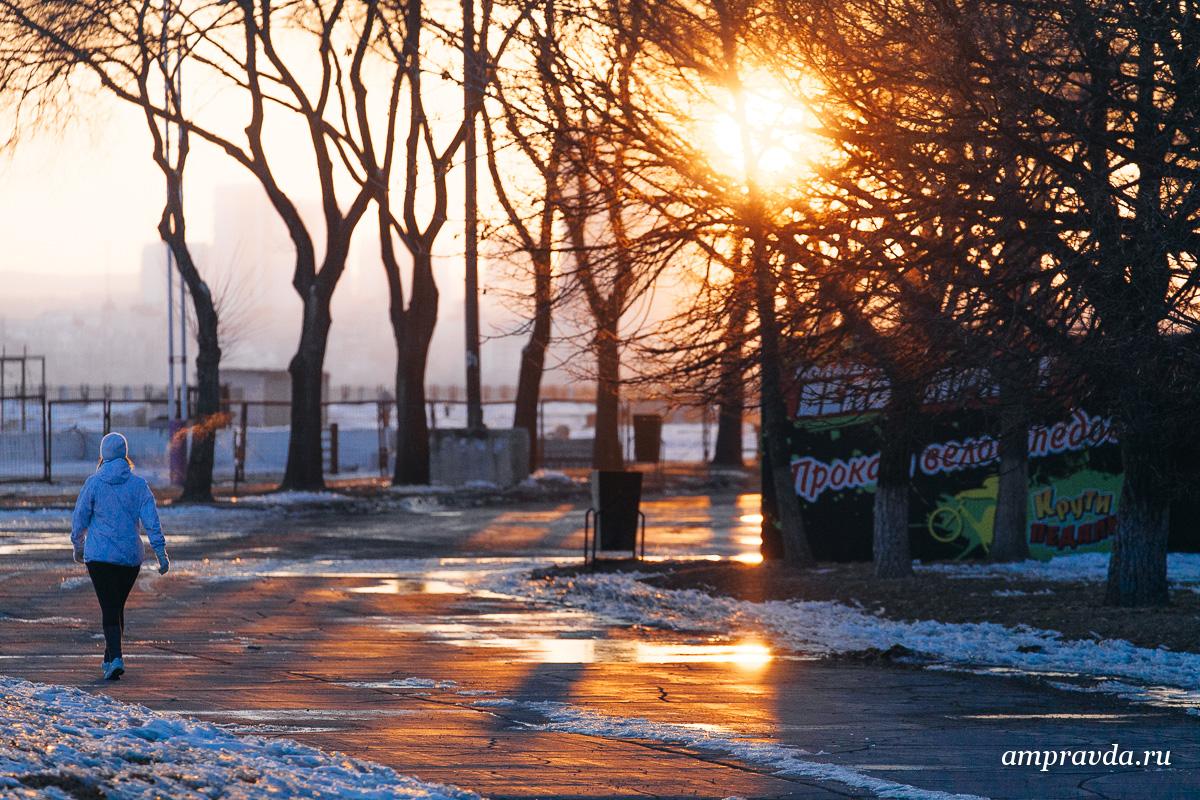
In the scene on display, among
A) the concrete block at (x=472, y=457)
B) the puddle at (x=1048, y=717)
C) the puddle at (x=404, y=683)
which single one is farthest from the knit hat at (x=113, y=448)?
the concrete block at (x=472, y=457)

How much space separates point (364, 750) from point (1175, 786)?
154 inches

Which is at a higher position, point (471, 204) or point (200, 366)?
point (471, 204)

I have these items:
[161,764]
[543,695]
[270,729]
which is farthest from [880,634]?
[161,764]

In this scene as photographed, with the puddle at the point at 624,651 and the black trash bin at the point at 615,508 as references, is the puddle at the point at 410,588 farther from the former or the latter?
the puddle at the point at 624,651

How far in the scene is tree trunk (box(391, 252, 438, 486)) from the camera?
128 ft

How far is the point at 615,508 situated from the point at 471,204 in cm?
446

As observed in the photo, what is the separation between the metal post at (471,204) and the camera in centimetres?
1483

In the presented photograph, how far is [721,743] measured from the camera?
8.98 m

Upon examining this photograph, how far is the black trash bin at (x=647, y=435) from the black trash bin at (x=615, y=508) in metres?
23.2

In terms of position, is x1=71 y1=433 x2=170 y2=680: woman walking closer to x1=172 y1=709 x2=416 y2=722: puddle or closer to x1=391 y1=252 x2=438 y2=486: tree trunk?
x1=172 y1=709 x2=416 y2=722: puddle

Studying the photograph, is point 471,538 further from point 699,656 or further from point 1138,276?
point 1138,276

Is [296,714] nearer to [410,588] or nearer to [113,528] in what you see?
[113,528]

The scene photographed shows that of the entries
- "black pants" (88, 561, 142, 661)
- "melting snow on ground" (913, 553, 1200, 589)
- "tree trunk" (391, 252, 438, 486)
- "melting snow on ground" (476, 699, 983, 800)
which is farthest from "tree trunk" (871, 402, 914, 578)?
"tree trunk" (391, 252, 438, 486)

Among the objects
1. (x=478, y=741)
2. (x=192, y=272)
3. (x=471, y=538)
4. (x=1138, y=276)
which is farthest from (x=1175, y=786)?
(x=192, y=272)
